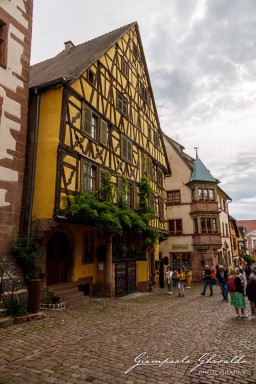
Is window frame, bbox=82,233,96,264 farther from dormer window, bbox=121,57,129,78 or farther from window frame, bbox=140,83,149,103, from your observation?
window frame, bbox=140,83,149,103

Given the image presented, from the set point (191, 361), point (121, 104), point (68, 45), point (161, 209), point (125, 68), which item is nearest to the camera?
point (191, 361)

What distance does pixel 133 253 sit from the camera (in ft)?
60.3

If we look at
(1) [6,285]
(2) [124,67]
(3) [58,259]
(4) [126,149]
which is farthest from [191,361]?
(2) [124,67]

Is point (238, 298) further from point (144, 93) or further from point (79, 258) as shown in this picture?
point (144, 93)

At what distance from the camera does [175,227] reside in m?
30.5

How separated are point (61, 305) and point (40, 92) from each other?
9.02 m

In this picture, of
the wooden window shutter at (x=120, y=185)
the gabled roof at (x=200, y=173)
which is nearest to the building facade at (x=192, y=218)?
the gabled roof at (x=200, y=173)

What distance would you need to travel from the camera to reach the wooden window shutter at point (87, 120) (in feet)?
45.0

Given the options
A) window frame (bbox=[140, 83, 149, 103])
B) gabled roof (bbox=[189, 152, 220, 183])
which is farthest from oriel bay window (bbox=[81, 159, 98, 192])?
gabled roof (bbox=[189, 152, 220, 183])

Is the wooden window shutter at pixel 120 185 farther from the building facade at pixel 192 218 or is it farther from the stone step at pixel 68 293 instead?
the building facade at pixel 192 218

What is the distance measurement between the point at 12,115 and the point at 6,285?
6.01 meters

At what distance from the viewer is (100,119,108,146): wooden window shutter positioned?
49.9ft

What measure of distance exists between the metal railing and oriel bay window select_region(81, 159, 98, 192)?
496cm

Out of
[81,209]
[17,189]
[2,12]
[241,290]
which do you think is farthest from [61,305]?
[2,12]
